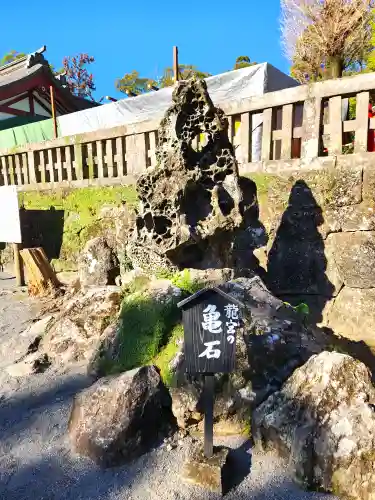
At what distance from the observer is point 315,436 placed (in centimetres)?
205

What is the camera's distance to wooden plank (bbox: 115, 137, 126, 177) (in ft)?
19.6

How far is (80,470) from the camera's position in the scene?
2.30 meters

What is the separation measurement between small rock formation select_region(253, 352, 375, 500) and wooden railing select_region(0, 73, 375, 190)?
2.76 m

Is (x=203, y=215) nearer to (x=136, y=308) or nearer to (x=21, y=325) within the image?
(x=136, y=308)

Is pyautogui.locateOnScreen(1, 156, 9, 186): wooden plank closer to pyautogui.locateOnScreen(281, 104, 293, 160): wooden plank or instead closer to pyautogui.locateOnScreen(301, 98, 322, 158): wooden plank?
pyautogui.locateOnScreen(281, 104, 293, 160): wooden plank

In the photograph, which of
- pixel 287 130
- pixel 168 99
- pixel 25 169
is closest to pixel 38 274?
pixel 25 169

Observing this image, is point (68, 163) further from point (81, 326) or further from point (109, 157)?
point (81, 326)

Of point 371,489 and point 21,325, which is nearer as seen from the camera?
point 371,489

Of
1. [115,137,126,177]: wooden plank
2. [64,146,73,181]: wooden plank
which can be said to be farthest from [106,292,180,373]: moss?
[64,146,73,181]: wooden plank

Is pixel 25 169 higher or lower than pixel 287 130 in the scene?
lower

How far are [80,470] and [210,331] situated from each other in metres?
1.23

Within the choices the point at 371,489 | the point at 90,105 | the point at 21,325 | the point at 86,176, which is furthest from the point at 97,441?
the point at 90,105

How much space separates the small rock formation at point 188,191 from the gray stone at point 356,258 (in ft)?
4.28

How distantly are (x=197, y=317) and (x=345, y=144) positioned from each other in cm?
342
